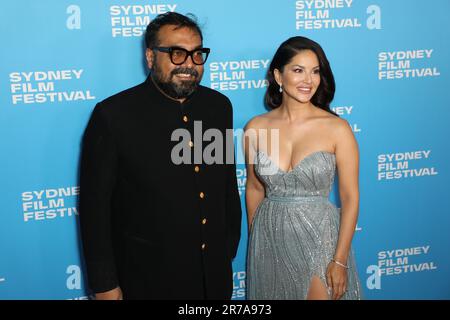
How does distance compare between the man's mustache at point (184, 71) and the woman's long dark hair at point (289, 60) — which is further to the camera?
the woman's long dark hair at point (289, 60)

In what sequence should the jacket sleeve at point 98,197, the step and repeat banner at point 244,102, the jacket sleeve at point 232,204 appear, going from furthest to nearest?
the step and repeat banner at point 244,102 < the jacket sleeve at point 232,204 < the jacket sleeve at point 98,197

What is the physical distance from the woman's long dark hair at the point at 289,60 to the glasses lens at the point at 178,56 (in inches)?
22.8

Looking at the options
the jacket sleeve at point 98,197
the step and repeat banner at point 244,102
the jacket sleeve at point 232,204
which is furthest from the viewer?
the step and repeat banner at point 244,102

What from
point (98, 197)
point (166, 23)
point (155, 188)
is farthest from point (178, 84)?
point (98, 197)

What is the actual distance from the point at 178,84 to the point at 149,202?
0.47 metres

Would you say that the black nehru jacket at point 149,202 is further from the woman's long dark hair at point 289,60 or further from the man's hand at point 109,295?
the woman's long dark hair at point 289,60

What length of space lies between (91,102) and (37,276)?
88cm

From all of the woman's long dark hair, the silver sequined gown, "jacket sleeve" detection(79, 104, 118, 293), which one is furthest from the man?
the woman's long dark hair

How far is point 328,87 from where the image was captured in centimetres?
268

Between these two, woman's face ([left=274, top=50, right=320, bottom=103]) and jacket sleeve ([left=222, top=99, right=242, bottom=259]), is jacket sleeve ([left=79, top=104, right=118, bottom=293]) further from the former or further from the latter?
woman's face ([left=274, top=50, right=320, bottom=103])

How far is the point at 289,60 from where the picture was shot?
102 inches

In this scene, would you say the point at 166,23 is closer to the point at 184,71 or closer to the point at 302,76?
the point at 184,71

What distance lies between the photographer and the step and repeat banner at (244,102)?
104 inches

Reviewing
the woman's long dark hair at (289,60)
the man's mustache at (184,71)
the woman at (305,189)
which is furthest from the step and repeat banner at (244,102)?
the man's mustache at (184,71)
